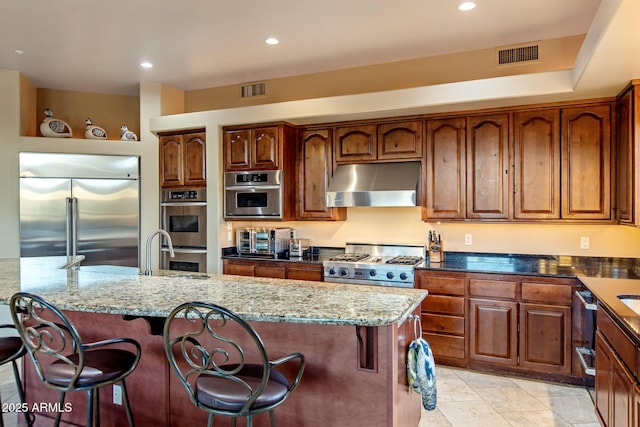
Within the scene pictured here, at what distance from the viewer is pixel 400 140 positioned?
4.06 meters

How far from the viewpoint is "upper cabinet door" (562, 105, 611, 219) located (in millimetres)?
3402

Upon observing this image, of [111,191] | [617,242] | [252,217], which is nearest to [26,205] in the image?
[111,191]

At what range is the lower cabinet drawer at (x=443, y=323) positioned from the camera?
3.61 m

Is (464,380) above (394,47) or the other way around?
the other way around

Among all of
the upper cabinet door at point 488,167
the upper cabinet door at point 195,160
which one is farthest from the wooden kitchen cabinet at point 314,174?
the upper cabinet door at point 488,167

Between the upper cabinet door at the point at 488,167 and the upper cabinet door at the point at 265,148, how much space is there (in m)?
1.89

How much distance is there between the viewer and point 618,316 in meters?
2.00

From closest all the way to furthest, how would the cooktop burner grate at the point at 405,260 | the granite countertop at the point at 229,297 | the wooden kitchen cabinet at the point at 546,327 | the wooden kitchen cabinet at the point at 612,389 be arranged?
the granite countertop at the point at 229,297
the wooden kitchen cabinet at the point at 612,389
the wooden kitchen cabinet at the point at 546,327
the cooktop burner grate at the point at 405,260

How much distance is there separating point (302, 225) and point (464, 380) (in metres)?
2.31

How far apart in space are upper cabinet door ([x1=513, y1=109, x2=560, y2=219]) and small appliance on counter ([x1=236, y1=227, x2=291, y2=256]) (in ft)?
7.65

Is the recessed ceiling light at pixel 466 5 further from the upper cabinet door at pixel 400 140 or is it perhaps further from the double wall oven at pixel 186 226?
the double wall oven at pixel 186 226

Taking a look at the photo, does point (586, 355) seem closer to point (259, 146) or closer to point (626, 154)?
point (626, 154)

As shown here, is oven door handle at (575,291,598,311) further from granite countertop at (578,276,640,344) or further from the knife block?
the knife block

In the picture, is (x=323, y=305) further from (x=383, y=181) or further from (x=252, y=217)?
(x=252, y=217)
